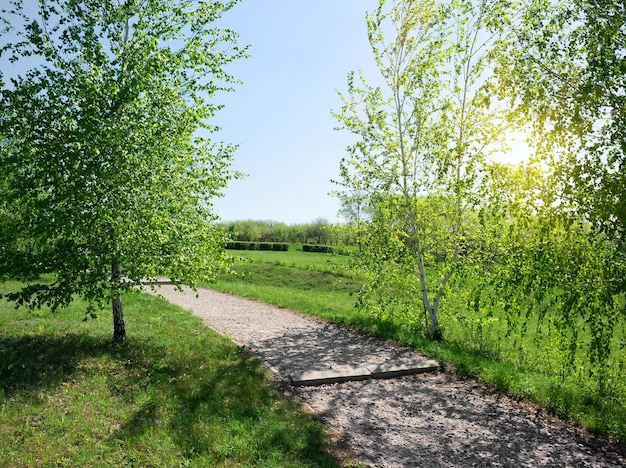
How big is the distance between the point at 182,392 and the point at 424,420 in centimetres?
388

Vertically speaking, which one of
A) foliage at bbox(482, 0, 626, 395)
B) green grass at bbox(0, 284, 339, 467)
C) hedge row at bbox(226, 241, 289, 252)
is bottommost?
green grass at bbox(0, 284, 339, 467)

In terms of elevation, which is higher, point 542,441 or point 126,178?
point 126,178

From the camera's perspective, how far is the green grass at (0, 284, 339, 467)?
5234mm

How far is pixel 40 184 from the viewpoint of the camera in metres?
8.24

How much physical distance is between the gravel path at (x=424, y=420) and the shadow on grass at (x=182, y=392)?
0.66 meters

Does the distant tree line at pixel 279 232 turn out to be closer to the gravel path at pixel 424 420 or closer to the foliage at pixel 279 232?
the foliage at pixel 279 232

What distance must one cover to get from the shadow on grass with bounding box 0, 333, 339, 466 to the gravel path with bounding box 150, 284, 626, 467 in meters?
0.66

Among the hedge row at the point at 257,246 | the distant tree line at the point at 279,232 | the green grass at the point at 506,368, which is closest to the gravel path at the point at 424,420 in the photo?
the green grass at the point at 506,368

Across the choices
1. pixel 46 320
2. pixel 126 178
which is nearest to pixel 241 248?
pixel 46 320

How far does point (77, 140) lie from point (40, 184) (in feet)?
4.43

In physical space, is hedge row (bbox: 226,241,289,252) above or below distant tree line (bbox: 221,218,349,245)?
below

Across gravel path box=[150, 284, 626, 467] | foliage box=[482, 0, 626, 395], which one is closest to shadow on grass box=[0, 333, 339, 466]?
gravel path box=[150, 284, 626, 467]

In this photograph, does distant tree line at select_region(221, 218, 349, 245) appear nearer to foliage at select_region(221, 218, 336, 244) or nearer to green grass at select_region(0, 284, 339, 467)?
foliage at select_region(221, 218, 336, 244)

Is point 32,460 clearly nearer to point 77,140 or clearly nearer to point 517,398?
point 77,140
